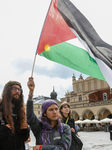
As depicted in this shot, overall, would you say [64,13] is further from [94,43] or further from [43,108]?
[43,108]

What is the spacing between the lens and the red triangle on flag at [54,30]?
371 centimetres

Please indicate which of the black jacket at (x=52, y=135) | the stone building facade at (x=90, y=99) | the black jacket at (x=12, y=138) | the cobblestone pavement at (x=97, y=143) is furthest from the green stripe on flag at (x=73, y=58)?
the stone building facade at (x=90, y=99)

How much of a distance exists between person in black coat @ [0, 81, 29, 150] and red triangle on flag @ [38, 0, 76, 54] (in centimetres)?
140

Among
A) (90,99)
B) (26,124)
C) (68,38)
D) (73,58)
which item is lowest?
(26,124)

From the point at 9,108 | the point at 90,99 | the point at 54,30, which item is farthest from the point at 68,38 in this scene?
the point at 90,99

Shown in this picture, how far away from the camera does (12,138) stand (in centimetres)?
224

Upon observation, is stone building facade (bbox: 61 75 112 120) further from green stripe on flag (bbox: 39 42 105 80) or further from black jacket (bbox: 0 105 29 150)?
black jacket (bbox: 0 105 29 150)

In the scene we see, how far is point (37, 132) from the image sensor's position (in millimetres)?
2342

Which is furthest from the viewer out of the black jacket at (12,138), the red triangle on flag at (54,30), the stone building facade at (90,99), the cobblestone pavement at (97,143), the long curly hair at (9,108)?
the stone building facade at (90,99)

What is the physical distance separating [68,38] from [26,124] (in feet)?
7.18

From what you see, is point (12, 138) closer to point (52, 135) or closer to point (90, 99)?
point (52, 135)

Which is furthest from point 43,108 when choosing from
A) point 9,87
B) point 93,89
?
point 93,89

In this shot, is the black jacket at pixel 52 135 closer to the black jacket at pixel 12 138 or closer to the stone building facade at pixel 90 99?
the black jacket at pixel 12 138

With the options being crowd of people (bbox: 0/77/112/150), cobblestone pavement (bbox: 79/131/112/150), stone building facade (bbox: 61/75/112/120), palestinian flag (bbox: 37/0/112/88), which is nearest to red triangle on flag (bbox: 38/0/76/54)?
palestinian flag (bbox: 37/0/112/88)
